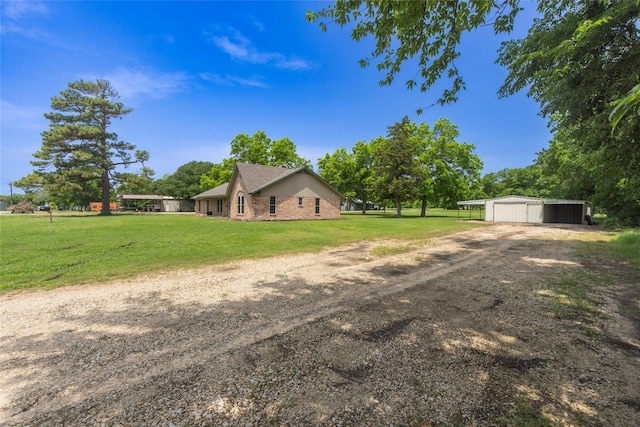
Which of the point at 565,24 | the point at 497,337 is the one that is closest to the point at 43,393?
the point at 497,337

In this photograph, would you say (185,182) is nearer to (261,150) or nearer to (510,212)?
(261,150)

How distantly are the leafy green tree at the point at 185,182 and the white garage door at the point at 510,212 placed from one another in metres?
54.2

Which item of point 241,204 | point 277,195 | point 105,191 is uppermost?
point 105,191

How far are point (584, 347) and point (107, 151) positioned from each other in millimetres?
Result: 46771

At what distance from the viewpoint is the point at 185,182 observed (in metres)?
63.9

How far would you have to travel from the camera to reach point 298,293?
5273 mm

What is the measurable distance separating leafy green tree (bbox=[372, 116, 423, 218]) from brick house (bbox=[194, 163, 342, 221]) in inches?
310

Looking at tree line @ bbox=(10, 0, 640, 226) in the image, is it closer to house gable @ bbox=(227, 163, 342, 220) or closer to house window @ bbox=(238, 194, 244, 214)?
house gable @ bbox=(227, 163, 342, 220)

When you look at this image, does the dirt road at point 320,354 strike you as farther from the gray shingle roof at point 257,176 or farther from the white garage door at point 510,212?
the white garage door at point 510,212

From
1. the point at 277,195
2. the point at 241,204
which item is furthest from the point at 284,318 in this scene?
the point at 241,204

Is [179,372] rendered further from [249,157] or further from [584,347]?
[249,157]

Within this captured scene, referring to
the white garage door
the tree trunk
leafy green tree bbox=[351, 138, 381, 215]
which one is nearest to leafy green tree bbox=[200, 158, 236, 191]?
the tree trunk

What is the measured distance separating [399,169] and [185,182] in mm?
50489

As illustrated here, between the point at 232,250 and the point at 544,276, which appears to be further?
the point at 232,250
